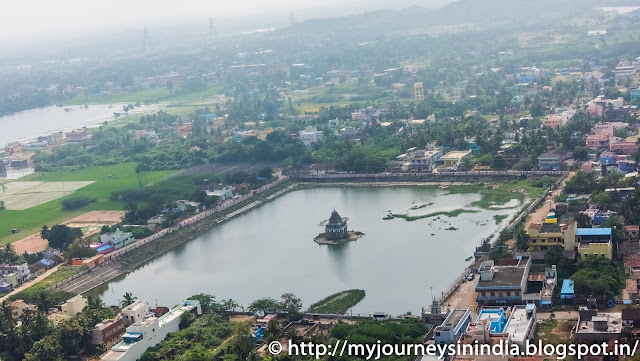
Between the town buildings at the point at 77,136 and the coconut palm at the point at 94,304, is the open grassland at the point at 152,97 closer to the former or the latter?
the town buildings at the point at 77,136

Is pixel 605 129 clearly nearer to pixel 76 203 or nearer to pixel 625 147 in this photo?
pixel 625 147

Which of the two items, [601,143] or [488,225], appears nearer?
[488,225]

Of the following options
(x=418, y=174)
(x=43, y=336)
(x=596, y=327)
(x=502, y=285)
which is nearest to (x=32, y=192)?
(x=418, y=174)

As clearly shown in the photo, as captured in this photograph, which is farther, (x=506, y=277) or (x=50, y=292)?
(x=50, y=292)

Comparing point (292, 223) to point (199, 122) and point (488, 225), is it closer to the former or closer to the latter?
point (488, 225)

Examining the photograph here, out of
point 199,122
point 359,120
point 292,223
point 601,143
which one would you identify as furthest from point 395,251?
point 199,122

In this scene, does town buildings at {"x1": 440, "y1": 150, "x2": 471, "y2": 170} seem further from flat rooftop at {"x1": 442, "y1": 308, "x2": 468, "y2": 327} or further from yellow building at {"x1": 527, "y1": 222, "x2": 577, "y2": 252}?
flat rooftop at {"x1": 442, "y1": 308, "x2": 468, "y2": 327}

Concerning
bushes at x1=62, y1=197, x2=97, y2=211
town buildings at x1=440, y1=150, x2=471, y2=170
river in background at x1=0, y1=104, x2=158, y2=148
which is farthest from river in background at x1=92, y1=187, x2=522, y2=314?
river in background at x1=0, y1=104, x2=158, y2=148
